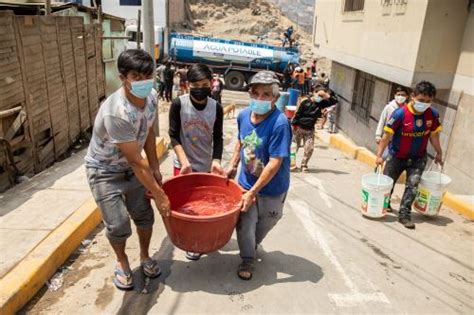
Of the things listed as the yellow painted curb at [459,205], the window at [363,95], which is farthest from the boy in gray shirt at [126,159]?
the window at [363,95]

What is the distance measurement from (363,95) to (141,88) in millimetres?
10196

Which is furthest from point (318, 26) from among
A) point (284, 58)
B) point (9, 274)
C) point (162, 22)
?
point (162, 22)

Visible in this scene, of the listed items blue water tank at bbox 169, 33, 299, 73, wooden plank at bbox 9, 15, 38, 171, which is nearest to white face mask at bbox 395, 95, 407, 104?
wooden plank at bbox 9, 15, 38, 171

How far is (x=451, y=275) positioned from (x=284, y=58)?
20.6 meters

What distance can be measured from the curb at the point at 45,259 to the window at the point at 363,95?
29.7 ft

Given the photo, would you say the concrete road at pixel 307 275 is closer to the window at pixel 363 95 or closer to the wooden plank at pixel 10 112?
the wooden plank at pixel 10 112

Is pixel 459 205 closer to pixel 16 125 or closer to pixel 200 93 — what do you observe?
pixel 200 93

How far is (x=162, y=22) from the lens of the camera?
3181 cm

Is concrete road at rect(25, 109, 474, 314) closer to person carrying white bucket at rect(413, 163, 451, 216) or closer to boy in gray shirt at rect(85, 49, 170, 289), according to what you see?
person carrying white bucket at rect(413, 163, 451, 216)

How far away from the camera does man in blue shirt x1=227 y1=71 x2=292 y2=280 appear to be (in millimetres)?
3297

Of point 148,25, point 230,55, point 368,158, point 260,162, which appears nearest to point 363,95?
point 368,158

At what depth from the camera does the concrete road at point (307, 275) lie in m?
3.27

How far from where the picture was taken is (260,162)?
136 inches

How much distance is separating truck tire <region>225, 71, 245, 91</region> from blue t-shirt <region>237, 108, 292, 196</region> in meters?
20.1
